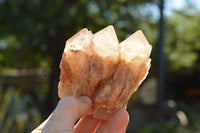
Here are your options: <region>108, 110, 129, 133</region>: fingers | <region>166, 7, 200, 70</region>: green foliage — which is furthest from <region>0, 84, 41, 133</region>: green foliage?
<region>166, 7, 200, 70</region>: green foliage

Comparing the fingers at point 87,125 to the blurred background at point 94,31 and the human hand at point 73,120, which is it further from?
the blurred background at point 94,31

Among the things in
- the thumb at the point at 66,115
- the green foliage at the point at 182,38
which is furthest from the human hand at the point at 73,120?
the green foliage at the point at 182,38

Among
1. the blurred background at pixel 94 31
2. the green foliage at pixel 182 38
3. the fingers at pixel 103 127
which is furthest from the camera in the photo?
the green foliage at pixel 182 38

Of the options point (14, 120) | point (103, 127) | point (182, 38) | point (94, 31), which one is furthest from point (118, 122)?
point (182, 38)

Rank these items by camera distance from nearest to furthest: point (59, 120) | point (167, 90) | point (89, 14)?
point (59, 120), point (89, 14), point (167, 90)

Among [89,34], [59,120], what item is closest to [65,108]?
[59,120]

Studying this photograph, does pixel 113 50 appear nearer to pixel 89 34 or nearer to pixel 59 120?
pixel 89 34

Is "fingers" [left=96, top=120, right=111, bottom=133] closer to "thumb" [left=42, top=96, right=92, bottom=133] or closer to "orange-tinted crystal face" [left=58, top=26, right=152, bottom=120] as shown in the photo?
"orange-tinted crystal face" [left=58, top=26, right=152, bottom=120]
